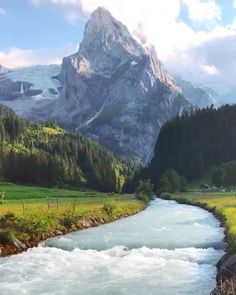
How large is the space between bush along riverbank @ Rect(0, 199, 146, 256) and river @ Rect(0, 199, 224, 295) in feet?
5.63

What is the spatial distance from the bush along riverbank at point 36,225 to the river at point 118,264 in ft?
5.63

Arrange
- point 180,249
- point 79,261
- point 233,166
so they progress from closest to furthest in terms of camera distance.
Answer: point 79,261 < point 180,249 < point 233,166

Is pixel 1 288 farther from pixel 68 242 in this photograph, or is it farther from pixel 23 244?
pixel 68 242

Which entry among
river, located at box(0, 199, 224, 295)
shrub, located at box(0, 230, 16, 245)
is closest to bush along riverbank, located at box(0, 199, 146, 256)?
shrub, located at box(0, 230, 16, 245)

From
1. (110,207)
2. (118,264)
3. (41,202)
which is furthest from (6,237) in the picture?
(41,202)

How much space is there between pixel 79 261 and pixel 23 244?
943 cm

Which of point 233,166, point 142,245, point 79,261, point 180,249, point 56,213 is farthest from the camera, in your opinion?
point 233,166

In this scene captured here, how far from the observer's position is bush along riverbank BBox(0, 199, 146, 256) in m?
47.2

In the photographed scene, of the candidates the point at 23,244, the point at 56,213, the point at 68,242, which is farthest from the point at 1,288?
the point at 56,213

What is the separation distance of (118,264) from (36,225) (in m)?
16.2

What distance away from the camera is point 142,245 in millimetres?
50938

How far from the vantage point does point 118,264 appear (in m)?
39.9

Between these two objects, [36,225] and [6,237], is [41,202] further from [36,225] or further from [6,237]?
[6,237]

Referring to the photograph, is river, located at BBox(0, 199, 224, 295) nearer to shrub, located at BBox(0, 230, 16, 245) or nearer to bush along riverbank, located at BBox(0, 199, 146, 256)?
bush along riverbank, located at BBox(0, 199, 146, 256)
